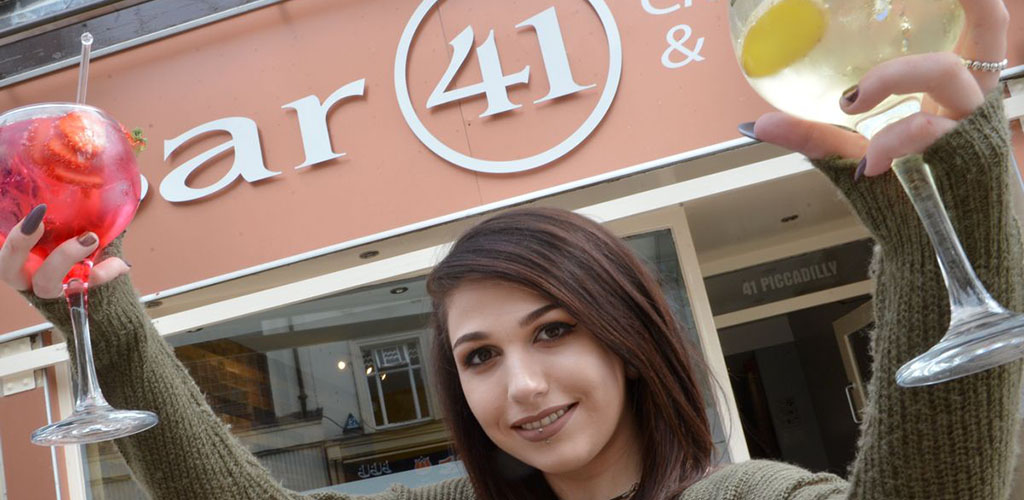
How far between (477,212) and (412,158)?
1.51 ft

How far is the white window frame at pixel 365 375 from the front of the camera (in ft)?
15.9

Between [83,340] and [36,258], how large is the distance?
0.42 ft

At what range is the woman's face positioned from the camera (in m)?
1.44

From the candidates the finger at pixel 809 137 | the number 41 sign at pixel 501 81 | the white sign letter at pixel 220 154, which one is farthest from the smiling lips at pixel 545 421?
the white sign letter at pixel 220 154

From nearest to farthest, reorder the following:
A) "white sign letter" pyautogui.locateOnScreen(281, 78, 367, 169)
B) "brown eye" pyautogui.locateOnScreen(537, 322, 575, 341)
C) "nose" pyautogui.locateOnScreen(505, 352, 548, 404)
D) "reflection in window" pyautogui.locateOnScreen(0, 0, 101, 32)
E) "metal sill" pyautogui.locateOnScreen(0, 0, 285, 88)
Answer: "nose" pyautogui.locateOnScreen(505, 352, 548, 404) < "brown eye" pyautogui.locateOnScreen(537, 322, 575, 341) < "white sign letter" pyautogui.locateOnScreen(281, 78, 367, 169) < "metal sill" pyautogui.locateOnScreen(0, 0, 285, 88) < "reflection in window" pyautogui.locateOnScreen(0, 0, 101, 32)

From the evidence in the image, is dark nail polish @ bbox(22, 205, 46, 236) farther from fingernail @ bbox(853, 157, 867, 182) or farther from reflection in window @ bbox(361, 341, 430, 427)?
reflection in window @ bbox(361, 341, 430, 427)

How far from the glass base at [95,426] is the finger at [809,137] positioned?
861mm

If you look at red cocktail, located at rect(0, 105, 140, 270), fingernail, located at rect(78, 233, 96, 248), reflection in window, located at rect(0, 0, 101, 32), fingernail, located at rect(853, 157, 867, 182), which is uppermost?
reflection in window, located at rect(0, 0, 101, 32)

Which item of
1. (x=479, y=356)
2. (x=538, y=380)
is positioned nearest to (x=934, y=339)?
(x=538, y=380)

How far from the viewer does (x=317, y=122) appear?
4.87m

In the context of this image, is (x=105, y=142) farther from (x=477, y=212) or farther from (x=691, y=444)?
(x=477, y=212)

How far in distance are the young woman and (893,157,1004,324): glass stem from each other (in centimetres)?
2

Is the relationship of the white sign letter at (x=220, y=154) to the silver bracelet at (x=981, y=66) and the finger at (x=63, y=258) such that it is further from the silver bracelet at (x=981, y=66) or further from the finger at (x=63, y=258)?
the silver bracelet at (x=981, y=66)

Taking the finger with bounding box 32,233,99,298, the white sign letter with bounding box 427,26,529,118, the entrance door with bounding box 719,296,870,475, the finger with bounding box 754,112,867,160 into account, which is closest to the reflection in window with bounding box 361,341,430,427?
the white sign letter with bounding box 427,26,529,118
